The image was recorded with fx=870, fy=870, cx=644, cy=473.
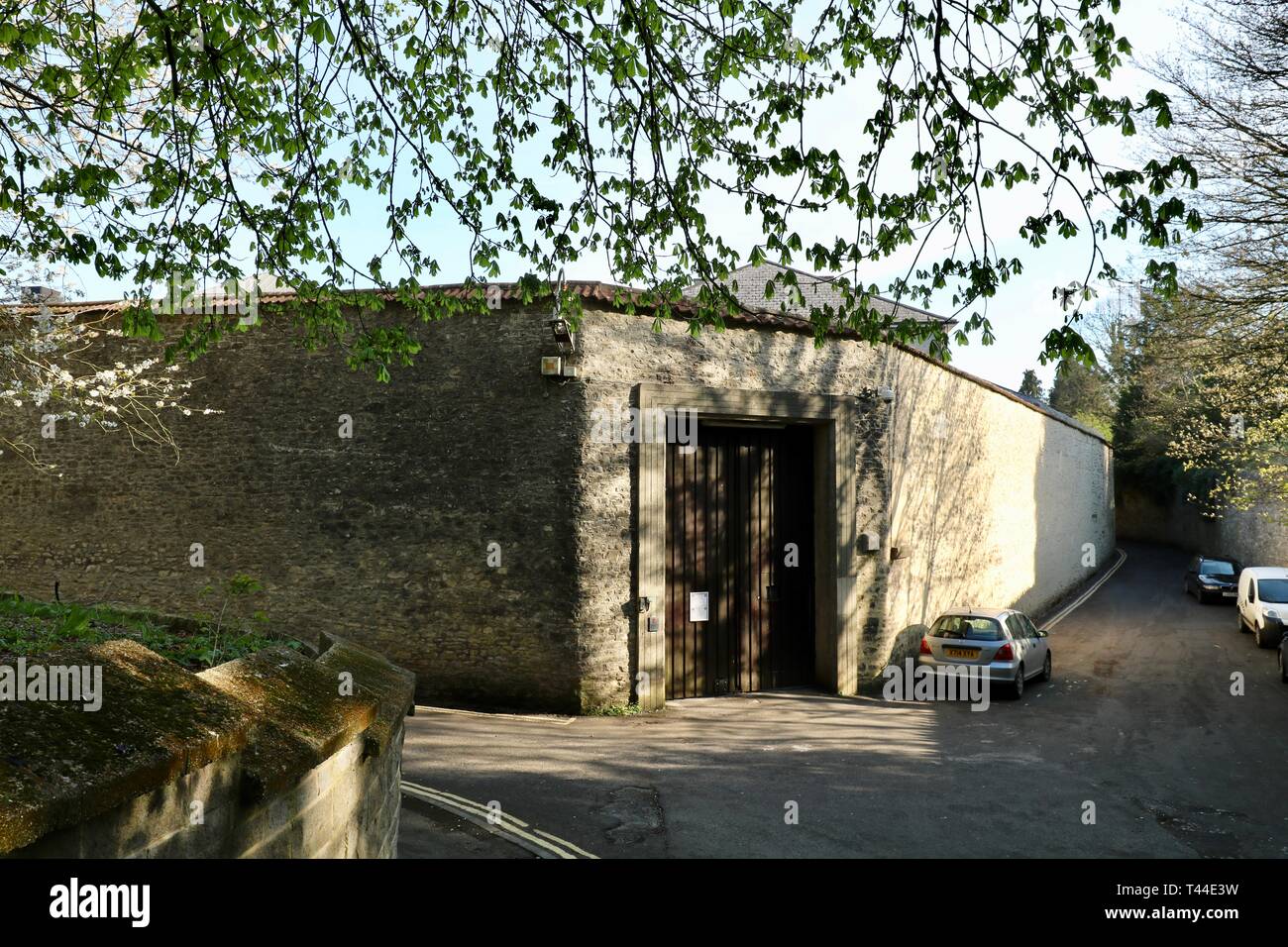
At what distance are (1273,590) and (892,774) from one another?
48.6 feet

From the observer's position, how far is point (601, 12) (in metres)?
6.19

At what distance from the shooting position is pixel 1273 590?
18453mm

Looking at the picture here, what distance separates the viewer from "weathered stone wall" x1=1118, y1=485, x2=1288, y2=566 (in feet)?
94.4

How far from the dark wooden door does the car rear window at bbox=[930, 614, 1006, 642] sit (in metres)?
2.24

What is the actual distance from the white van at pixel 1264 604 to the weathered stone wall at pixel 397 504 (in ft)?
49.9

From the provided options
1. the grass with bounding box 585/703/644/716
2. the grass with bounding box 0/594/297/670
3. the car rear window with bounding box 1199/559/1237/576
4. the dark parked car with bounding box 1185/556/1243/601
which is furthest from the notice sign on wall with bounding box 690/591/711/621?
the car rear window with bounding box 1199/559/1237/576

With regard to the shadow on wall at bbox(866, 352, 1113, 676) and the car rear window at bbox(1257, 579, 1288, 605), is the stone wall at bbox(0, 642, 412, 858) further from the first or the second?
the car rear window at bbox(1257, 579, 1288, 605)

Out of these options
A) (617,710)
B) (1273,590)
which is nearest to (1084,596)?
(1273,590)

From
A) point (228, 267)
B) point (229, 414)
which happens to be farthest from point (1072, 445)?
point (228, 267)

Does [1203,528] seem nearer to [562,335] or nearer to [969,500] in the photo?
[969,500]

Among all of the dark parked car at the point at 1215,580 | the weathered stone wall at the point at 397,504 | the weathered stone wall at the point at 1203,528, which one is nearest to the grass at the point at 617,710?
the weathered stone wall at the point at 397,504

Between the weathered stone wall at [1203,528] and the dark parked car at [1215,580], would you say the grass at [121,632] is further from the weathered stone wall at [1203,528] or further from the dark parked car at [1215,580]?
the dark parked car at [1215,580]
